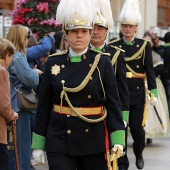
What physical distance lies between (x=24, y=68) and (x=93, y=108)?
5.82 feet

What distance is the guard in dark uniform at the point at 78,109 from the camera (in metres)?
4.64

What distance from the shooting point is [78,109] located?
4.64m

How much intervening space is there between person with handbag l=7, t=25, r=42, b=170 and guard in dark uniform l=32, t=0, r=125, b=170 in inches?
62.5

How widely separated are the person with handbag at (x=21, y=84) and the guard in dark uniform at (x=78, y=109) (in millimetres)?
1587

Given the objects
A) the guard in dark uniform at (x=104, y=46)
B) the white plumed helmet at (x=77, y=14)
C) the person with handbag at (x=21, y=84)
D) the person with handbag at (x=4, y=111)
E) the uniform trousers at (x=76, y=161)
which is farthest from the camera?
the person with handbag at (x=21, y=84)

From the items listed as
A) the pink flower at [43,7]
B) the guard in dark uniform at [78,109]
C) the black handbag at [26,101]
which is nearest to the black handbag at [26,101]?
the black handbag at [26,101]

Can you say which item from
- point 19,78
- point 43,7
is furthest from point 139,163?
point 43,7

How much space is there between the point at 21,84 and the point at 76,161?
1.88 metres

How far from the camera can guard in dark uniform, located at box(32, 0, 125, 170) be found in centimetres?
464

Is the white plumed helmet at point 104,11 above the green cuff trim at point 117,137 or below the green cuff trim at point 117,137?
above

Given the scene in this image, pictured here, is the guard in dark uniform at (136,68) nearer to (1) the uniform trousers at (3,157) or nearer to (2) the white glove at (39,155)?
(1) the uniform trousers at (3,157)

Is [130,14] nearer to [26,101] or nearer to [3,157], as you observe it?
[26,101]

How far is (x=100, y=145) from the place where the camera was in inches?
184

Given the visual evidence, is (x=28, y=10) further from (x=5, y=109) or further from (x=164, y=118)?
(x=5, y=109)
